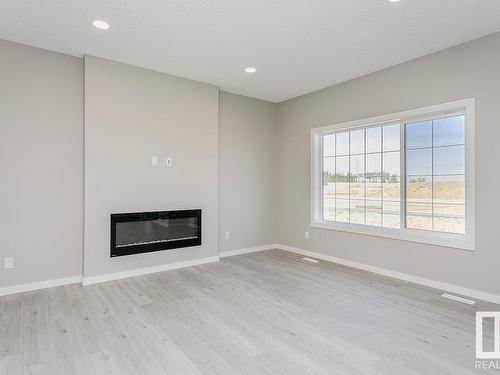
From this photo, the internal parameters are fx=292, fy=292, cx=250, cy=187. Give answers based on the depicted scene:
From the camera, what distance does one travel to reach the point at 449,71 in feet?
10.9

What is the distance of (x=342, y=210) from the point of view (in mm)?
4695

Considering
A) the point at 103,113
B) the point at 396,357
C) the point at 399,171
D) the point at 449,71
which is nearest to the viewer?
the point at 396,357

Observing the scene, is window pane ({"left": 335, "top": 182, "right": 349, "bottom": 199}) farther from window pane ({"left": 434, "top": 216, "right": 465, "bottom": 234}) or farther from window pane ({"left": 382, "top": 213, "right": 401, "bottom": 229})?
window pane ({"left": 434, "top": 216, "right": 465, "bottom": 234})

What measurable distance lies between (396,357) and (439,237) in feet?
6.28

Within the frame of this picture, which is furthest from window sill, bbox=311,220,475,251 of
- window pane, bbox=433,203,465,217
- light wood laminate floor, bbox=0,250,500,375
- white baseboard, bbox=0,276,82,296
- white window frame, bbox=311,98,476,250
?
white baseboard, bbox=0,276,82,296

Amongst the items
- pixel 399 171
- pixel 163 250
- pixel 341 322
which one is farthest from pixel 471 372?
pixel 163 250

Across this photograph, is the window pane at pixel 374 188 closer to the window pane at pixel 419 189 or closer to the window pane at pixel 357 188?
the window pane at pixel 357 188

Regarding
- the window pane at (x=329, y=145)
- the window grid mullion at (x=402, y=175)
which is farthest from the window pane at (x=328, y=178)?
the window grid mullion at (x=402, y=175)

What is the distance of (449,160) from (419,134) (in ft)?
1.61

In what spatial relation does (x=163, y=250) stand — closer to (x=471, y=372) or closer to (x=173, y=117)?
(x=173, y=117)

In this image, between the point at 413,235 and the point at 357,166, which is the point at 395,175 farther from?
the point at 413,235

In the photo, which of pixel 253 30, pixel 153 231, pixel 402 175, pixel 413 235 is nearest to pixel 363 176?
pixel 402 175

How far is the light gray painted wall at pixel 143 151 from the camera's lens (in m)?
3.59

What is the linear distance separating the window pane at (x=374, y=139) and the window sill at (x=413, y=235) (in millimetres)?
1140
